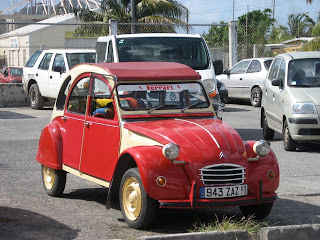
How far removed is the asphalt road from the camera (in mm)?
7117

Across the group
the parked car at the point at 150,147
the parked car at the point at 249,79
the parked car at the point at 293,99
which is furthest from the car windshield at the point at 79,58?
the parked car at the point at 150,147

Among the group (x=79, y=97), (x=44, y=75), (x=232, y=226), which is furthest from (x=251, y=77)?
(x=232, y=226)

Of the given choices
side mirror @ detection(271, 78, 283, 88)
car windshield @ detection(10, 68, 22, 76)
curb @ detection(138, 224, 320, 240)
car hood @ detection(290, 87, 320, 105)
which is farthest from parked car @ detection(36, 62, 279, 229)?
car windshield @ detection(10, 68, 22, 76)

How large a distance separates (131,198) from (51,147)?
2.03 metres

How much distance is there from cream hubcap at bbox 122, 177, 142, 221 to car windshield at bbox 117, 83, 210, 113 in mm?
1055

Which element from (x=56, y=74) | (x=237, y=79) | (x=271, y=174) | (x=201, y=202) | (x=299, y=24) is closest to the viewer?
(x=201, y=202)

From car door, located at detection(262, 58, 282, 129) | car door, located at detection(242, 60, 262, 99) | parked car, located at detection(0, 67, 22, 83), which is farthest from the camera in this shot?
parked car, located at detection(0, 67, 22, 83)

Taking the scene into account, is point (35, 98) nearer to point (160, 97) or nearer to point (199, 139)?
point (160, 97)

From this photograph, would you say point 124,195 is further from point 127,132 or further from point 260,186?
point 260,186

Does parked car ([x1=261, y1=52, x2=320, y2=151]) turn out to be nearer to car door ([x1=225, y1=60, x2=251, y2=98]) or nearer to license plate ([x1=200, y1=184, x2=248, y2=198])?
license plate ([x1=200, y1=184, x2=248, y2=198])

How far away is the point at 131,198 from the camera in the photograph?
23.5ft

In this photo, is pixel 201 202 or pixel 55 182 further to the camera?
pixel 55 182

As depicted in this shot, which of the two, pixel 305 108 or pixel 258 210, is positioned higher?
pixel 305 108

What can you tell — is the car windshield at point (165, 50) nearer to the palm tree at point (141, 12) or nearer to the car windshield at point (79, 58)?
the car windshield at point (79, 58)
